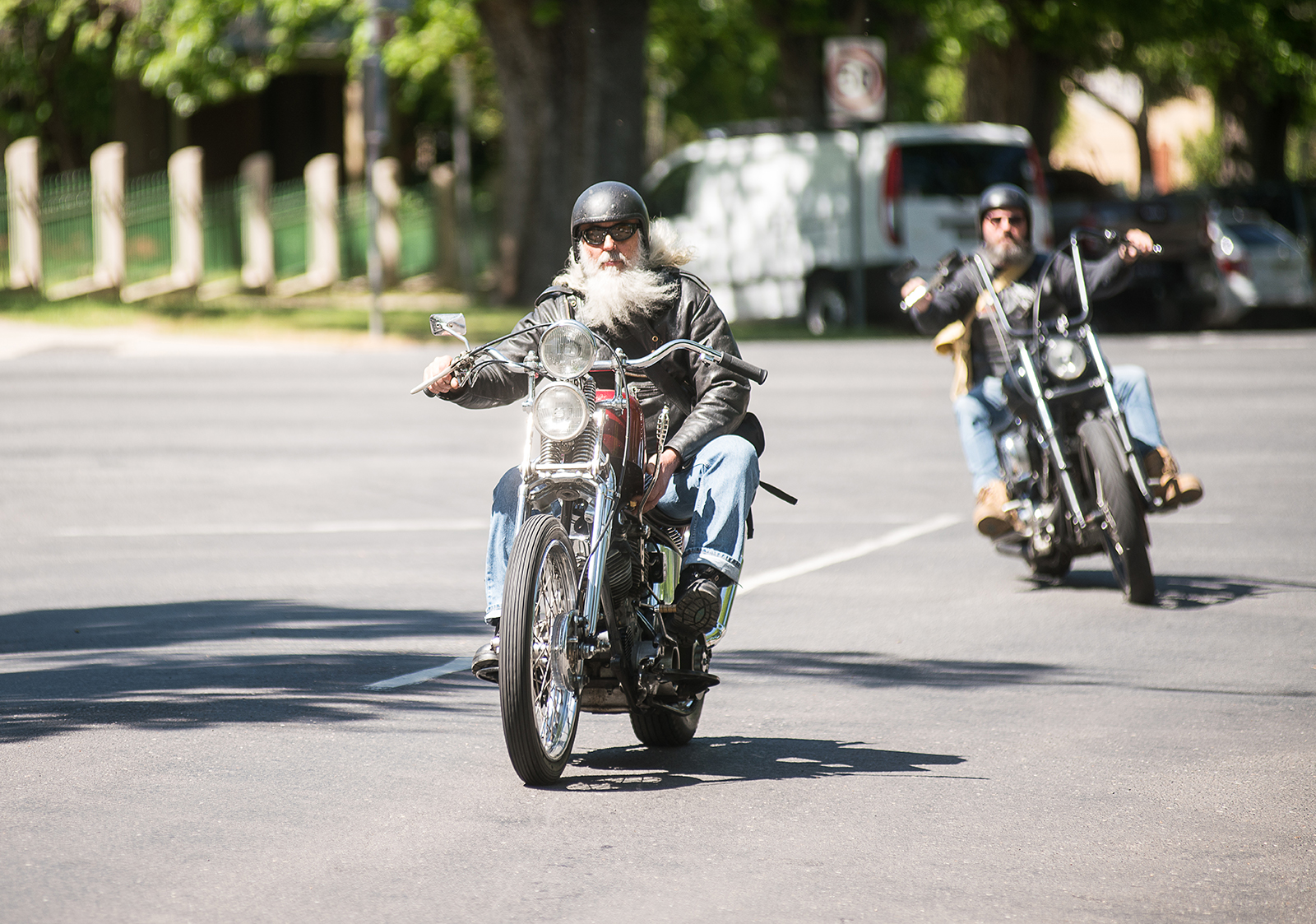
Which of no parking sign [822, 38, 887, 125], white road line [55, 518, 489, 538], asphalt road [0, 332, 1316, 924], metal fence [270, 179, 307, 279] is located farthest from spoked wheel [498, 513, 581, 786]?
metal fence [270, 179, 307, 279]

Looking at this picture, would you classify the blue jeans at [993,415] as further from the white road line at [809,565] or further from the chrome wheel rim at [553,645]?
the chrome wheel rim at [553,645]

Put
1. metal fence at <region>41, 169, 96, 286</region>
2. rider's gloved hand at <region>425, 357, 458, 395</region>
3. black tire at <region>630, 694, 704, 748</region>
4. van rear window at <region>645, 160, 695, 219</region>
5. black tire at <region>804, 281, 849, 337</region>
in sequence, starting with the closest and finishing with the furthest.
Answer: rider's gloved hand at <region>425, 357, 458, 395</region> → black tire at <region>630, 694, 704, 748</region> → black tire at <region>804, 281, 849, 337</region> → van rear window at <region>645, 160, 695, 219</region> → metal fence at <region>41, 169, 96, 286</region>

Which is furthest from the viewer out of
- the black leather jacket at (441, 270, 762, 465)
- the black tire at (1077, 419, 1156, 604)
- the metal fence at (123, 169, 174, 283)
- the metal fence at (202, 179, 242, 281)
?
the metal fence at (202, 179, 242, 281)

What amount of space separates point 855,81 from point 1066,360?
1332cm

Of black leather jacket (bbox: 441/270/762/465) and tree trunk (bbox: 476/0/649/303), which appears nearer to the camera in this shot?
black leather jacket (bbox: 441/270/762/465)

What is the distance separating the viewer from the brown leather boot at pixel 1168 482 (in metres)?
8.46

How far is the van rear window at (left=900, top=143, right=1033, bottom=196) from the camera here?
70.9ft

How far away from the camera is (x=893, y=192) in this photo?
845 inches

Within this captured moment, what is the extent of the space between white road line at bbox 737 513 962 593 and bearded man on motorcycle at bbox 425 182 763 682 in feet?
10.2

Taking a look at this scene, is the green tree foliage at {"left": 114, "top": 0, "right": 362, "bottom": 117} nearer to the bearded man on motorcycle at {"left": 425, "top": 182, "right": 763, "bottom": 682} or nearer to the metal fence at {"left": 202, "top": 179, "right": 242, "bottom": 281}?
the metal fence at {"left": 202, "top": 179, "right": 242, "bottom": 281}

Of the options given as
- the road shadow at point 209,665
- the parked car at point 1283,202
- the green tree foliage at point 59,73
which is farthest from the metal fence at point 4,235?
the road shadow at point 209,665

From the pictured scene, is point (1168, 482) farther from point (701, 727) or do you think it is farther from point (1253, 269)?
point (1253, 269)

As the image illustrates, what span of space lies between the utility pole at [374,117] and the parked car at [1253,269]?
9904mm

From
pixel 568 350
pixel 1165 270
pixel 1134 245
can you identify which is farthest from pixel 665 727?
pixel 1165 270
